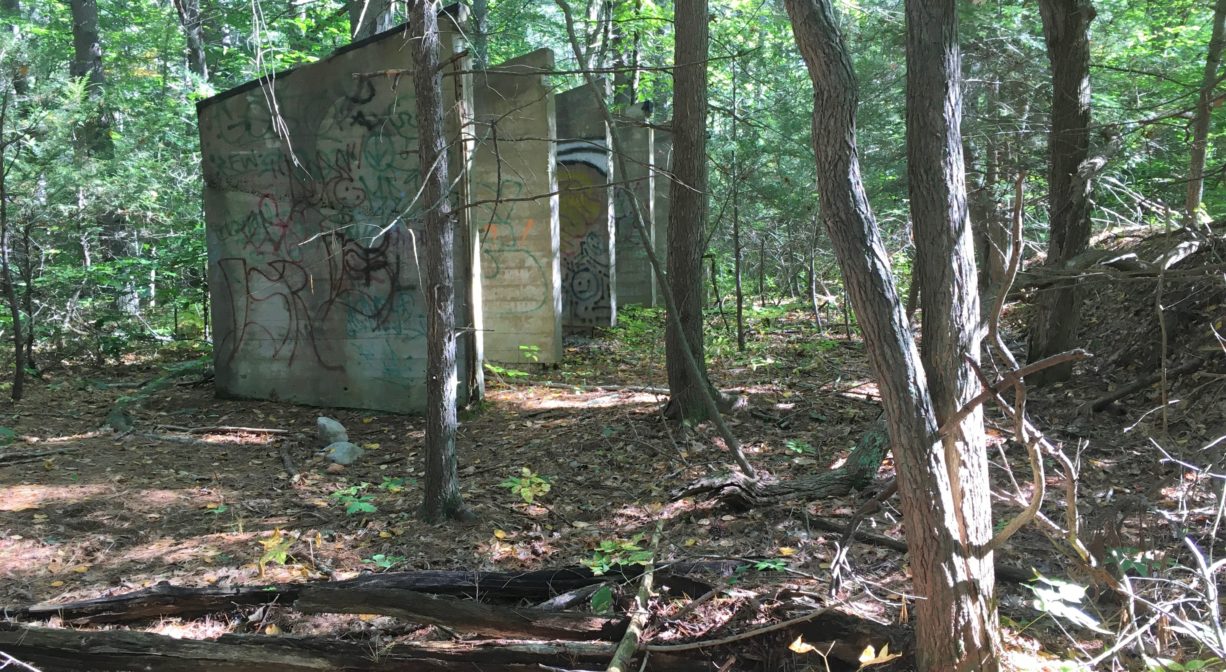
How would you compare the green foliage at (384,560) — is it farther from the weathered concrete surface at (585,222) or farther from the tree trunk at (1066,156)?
the weathered concrete surface at (585,222)

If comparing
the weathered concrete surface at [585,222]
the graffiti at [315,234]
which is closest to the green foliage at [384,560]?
the graffiti at [315,234]

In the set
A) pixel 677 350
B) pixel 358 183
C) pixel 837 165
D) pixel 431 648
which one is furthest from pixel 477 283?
pixel 837 165

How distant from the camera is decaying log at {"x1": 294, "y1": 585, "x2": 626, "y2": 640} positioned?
3.35 metres

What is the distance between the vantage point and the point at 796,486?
5262 millimetres

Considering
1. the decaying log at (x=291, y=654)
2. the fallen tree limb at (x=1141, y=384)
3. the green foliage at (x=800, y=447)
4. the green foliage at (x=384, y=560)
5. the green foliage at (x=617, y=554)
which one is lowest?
the green foliage at (x=384, y=560)

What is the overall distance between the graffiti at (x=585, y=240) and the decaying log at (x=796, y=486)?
8274mm

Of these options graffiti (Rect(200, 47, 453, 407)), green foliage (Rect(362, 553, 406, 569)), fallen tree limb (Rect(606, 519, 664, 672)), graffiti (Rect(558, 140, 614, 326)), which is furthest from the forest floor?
graffiti (Rect(558, 140, 614, 326))

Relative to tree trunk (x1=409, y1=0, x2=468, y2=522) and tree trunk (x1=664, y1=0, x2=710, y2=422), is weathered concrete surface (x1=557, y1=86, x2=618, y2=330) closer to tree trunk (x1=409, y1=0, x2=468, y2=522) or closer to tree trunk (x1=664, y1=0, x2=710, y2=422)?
tree trunk (x1=664, y1=0, x2=710, y2=422)

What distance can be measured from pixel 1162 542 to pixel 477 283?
20.3 ft

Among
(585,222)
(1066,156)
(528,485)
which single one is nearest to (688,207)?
(528,485)

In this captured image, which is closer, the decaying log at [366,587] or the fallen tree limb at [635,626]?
the fallen tree limb at [635,626]

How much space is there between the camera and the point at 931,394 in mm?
2844

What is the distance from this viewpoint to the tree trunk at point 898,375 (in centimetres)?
269

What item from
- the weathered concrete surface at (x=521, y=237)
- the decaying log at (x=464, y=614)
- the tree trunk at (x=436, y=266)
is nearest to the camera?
the decaying log at (x=464, y=614)
